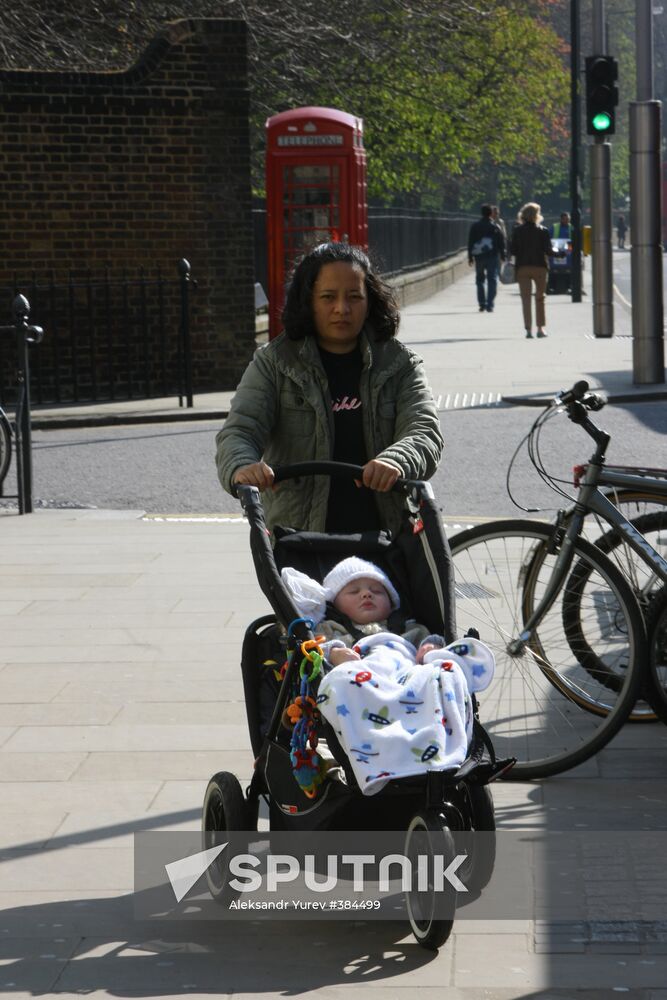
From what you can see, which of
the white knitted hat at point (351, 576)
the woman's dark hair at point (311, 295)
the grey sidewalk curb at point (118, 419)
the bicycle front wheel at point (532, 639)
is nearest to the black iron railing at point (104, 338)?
the grey sidewalk curb at point (118, 419)

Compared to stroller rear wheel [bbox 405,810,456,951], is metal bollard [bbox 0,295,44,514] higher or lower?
higher

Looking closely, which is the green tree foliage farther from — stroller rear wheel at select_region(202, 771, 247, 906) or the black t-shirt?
stroller rear wheel at select_region(202, 771, 247, 906)

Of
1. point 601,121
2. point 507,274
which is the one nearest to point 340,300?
point 601,121

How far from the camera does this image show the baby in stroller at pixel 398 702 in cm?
368

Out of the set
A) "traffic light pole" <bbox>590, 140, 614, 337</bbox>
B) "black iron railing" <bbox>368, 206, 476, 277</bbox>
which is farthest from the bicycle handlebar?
"black iron railing" <bbox>368, 206, 476, 277</bbox>

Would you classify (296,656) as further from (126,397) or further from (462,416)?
(126,397)

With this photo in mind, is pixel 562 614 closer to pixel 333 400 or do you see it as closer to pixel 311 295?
pixel 333 400

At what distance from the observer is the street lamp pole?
1611 centimetres

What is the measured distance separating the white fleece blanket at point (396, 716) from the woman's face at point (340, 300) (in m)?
1.09

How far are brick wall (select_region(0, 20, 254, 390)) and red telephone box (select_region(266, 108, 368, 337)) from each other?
4.96 feet

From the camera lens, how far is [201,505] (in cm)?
1080

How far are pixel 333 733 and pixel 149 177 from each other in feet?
46.5

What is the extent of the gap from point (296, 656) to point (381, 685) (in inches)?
10.8

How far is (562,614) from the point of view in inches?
216
